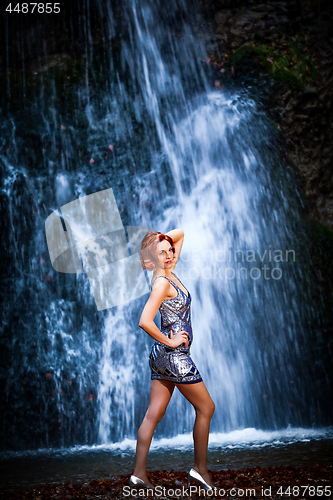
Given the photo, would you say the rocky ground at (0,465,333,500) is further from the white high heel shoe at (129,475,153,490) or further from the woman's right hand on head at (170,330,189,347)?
the woman's right hand on head at (170,330,189,347)

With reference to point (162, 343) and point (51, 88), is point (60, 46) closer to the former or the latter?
point (51, 88)

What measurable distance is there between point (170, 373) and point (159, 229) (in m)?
5.36

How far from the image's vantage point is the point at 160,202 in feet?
28.6

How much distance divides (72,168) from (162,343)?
657 cm

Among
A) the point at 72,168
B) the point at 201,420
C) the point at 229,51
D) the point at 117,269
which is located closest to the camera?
the point at 201,420

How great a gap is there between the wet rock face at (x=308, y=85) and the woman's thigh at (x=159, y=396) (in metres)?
6.24

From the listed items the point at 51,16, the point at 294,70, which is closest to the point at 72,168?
the point at 51,16

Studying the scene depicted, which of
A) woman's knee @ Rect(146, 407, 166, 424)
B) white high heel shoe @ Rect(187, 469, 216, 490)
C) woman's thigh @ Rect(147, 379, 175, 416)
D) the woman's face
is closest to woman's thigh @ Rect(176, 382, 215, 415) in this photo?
woman's thigh @ Rect(147, 379, 175, 416)

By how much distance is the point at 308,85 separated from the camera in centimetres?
930

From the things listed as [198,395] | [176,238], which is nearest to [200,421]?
[198,395]

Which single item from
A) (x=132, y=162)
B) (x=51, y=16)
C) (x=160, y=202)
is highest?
(x=51, y=16)

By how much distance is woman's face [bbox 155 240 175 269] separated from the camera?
3.57m

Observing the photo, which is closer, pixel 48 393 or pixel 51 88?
pixel 48 393

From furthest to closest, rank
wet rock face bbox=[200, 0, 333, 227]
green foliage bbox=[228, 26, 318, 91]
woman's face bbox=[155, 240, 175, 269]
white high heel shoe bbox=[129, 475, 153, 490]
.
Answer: green foliage bbox=[228, 26, 318, 91] → wet rock face bbox=[200, 0, 333, 227] → woman's face bbox=[155, 240, 175, 269] → white high heel shoe bbox=[129, 475, 153, 490]
